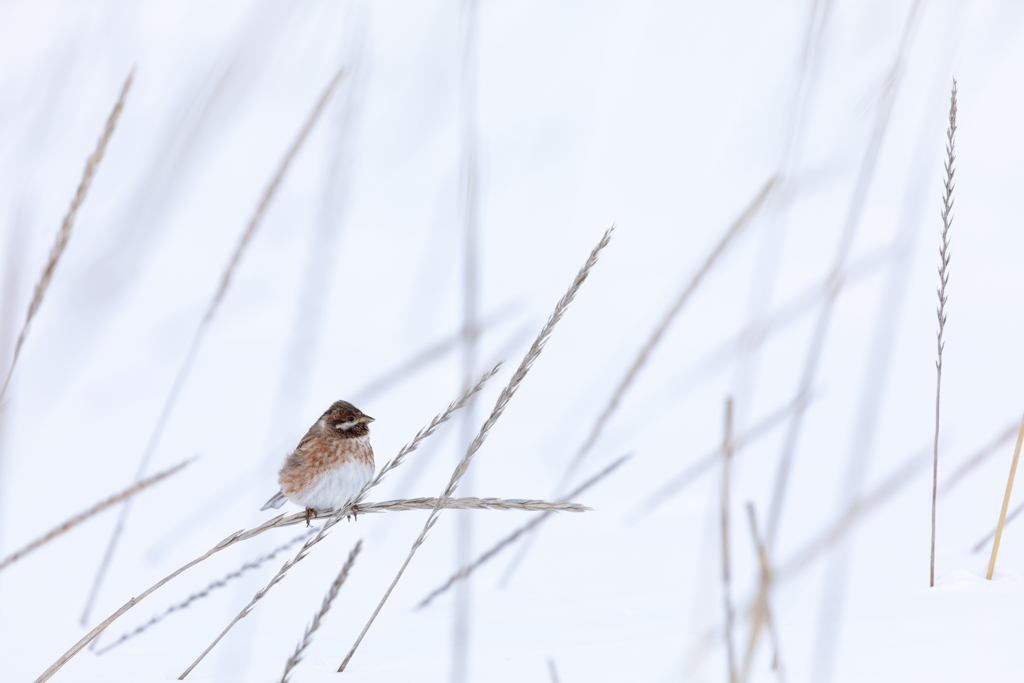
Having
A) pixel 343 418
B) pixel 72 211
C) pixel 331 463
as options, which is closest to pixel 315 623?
pixel 72 211

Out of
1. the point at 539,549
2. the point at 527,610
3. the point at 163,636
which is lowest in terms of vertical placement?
the point at 527,610

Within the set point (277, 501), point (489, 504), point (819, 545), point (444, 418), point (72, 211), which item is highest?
point (72, 211)

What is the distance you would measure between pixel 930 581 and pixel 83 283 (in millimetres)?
2059

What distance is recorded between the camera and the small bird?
7.48ft

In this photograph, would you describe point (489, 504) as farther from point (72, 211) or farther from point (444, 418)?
point (72, 211)

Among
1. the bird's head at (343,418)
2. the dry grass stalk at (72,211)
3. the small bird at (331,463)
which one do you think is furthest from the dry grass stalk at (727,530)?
the bird's head at (343,418)

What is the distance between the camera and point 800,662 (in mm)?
1253

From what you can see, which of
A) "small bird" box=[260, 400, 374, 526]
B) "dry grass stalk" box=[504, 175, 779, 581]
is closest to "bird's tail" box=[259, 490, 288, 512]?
"small bird" box=[260, 400, 374, 526]

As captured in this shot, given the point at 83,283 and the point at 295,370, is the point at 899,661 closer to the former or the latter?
the point at 295,370

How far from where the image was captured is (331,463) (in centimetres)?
231

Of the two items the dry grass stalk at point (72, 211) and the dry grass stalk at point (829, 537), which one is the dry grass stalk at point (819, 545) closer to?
the dry grass stalk at point (829, 537)

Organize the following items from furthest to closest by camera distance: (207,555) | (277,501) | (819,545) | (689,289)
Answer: (277,501) → (689,289) → (207,555) → (819,545)

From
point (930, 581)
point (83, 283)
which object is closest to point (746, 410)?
point (930, 581)

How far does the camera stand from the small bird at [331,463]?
7.48 ft
